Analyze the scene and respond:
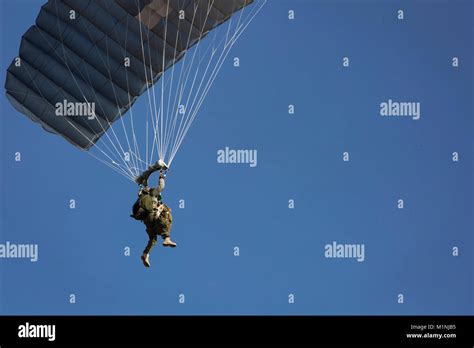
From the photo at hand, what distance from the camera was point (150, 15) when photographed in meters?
24.1

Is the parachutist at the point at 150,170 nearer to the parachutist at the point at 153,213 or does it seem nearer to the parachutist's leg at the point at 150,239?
the parachutist at the point at 153,213

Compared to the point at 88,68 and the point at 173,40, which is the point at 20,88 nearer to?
the point at 88,68

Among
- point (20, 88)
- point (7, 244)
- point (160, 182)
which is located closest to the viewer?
point (160, 182)

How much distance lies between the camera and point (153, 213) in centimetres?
2136

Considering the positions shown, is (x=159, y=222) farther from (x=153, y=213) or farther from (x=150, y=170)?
(x=150, y=170)

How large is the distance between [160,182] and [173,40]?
3.70m

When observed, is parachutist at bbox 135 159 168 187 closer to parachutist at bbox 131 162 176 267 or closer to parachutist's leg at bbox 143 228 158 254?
parachutist at bbox 131 162 176 267

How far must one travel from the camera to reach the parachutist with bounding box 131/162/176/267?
69.9 ft

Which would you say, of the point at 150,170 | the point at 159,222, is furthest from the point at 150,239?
the point at 150,170

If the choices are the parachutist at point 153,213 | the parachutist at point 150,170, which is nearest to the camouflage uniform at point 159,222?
the parachutist at point 153,213

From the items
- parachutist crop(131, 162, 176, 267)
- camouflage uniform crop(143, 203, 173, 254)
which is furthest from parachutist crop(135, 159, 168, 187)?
camouflage uniform crop(143, 203, 173, 254)
